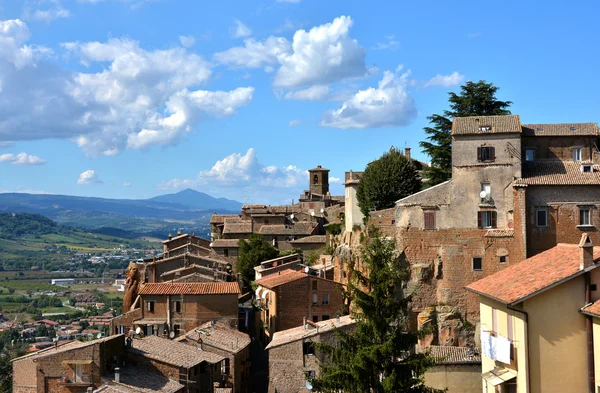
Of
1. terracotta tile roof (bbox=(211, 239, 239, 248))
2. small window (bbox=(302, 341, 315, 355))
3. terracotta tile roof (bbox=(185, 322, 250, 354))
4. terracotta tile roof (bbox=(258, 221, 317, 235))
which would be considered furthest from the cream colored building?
terracotta tile roof (bbox=(258, 221, 317, 235))

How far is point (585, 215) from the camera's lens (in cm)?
4234

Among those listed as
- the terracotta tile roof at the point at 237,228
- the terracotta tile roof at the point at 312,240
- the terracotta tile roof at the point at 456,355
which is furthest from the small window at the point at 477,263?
the terracotta tile roof at the point at 237,228

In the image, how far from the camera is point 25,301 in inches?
7023

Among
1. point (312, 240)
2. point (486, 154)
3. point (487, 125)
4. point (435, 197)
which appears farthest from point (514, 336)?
point (312, 240)

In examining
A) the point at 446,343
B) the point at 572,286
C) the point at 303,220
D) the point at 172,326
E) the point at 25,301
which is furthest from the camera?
the point at 25,301

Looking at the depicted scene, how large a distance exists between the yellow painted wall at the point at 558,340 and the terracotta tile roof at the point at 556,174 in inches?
821

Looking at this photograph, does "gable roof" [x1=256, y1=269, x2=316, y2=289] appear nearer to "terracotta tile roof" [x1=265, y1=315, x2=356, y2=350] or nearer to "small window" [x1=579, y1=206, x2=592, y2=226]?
"terracotta tile roof" [x1=265, y1=315, x2=356, y2=350]

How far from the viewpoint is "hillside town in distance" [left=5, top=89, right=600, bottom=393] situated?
74.7ft

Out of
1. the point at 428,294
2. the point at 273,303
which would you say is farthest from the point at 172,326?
the point at 428,294

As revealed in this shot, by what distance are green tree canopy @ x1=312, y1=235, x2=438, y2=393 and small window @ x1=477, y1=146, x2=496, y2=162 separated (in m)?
20.0

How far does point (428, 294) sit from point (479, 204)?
6.23 m

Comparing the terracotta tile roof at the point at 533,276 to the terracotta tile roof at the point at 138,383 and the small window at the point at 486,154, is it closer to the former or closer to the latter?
the terracotta tile roof at the point at 138,383

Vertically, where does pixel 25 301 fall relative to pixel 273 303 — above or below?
below

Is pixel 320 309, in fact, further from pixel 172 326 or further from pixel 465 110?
pixel 465 110
